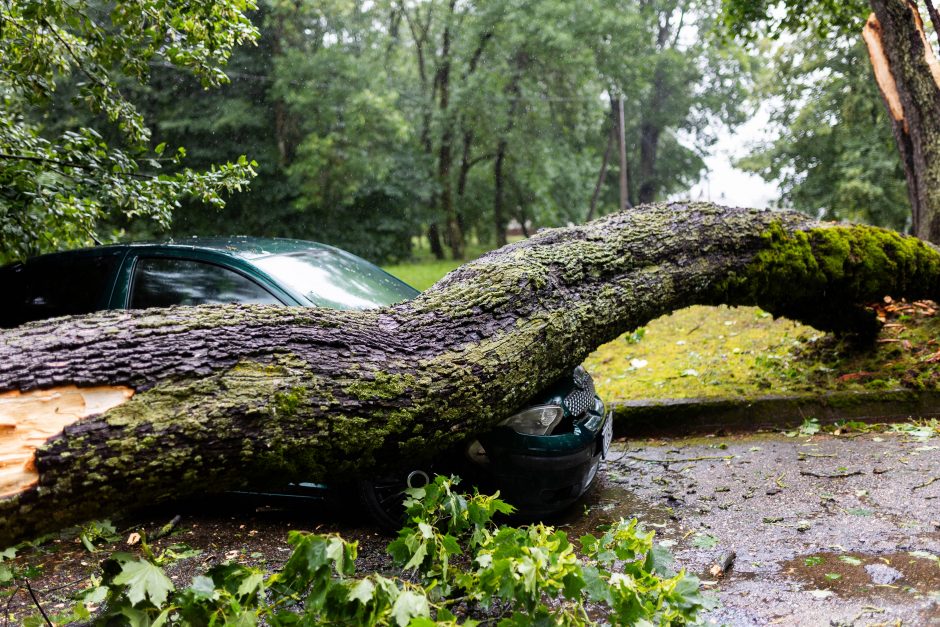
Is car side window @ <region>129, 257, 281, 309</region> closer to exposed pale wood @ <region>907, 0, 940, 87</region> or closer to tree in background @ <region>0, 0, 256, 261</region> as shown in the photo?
tree in background @ <region>0, 0, 256, 261</region>

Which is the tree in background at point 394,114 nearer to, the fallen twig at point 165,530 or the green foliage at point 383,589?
the fallen twig at point 165,530

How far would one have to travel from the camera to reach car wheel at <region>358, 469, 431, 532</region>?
3.67m

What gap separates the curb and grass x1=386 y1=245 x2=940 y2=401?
0.15 m

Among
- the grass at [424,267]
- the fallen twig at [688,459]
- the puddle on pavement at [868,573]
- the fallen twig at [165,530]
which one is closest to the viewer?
the puddle on pavement at [868,573]

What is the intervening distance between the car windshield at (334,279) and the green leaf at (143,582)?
2.01 meters

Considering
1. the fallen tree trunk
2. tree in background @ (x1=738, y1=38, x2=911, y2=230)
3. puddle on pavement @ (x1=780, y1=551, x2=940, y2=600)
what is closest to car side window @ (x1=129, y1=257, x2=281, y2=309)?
the fallen tree trunk

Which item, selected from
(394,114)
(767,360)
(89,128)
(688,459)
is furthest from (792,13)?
(394,114)

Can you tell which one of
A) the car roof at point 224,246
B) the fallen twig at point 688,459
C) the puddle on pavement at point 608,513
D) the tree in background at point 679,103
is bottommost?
the puddle on pavement at point 608,513

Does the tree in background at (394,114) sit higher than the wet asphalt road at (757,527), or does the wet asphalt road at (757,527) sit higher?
the tree in background at (394,114)

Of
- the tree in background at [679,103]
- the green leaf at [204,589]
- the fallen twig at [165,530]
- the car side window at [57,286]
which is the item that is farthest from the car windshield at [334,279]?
the tree in background at [679,103]

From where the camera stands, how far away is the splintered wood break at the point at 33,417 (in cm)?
217

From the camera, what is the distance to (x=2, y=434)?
2.20 m

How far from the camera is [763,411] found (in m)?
5.62

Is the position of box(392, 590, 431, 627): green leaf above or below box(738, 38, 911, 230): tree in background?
below
